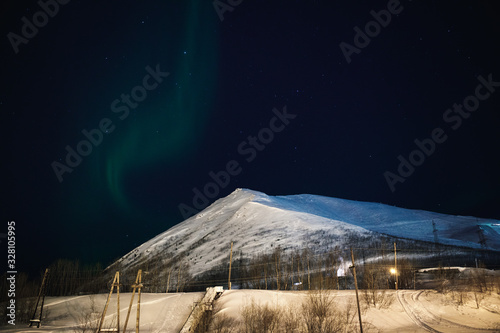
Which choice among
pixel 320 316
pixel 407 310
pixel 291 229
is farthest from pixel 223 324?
pixel 291 229

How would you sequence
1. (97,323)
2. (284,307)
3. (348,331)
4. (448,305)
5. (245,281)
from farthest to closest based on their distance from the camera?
(245,281)
(448,305)
(284,307)
(97,323)
(348,331)

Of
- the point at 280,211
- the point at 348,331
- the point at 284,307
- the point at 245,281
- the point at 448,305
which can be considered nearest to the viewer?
the point at 348,331

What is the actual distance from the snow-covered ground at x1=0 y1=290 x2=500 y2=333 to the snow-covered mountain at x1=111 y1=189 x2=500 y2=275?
1666 inches

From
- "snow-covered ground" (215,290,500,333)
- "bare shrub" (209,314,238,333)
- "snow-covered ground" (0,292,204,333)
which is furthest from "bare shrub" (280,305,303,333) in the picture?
"snow-covered ground" (0,292,204,333)

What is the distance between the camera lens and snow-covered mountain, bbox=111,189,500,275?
257 feet

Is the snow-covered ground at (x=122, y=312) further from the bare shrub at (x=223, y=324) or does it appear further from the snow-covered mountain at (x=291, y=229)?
the snow-covered mountain at (x=291, y=229)

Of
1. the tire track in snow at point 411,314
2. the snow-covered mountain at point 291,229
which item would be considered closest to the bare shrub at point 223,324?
the tire track in snow at point 411,314

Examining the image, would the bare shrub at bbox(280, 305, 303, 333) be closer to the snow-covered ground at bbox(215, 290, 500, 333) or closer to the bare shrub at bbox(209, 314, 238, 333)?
the snow-covered ground at bbox(215, 290, 500, 333)

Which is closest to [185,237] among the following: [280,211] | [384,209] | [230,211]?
[230,211]

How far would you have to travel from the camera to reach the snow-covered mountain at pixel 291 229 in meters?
78.3

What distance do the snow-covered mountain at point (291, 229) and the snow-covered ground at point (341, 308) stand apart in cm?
4231

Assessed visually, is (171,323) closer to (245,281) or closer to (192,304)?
(192,304)

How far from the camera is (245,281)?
208 ft

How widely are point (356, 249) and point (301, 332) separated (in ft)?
162
